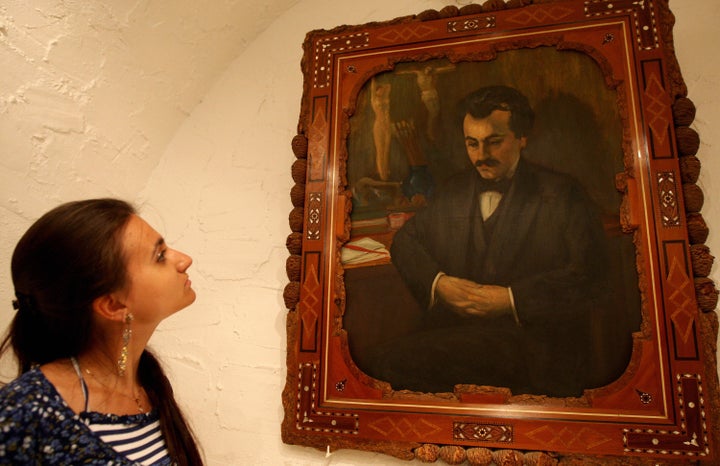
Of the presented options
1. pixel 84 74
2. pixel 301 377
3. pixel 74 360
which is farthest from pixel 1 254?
pixel 301 377

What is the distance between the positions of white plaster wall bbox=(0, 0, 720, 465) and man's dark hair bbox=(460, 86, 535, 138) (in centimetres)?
49

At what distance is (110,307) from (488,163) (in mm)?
1322

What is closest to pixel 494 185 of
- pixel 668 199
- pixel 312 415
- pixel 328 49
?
pixel 668 199

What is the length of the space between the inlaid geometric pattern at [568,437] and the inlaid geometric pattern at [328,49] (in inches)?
59.2

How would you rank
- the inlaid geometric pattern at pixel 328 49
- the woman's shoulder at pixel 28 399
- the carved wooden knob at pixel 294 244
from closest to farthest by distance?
the woman's shoulder at pixel 28 399 < the carved wooden knob at pixel 294 244 < the inlaid geometric pattern at pixel 328 49

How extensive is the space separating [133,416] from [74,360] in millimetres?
179

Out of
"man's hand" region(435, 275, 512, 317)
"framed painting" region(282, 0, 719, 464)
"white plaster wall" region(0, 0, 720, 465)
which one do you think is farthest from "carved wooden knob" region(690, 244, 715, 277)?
"man's hand" region(435, 275, 512, 317)

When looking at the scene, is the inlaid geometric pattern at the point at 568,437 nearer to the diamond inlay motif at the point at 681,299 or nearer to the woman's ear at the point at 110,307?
the diamond inlay motif at the point at 681,299

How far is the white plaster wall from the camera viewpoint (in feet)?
5.49

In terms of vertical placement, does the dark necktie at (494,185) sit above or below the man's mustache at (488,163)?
below

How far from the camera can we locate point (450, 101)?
6.24ft

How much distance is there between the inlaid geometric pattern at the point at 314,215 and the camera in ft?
6.21

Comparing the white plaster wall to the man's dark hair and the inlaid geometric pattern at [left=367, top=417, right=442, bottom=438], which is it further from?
the man's dark hair

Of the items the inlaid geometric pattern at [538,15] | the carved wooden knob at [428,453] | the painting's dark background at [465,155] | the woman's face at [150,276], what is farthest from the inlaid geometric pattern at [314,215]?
the inlaid geometric pattern at [538,15]
